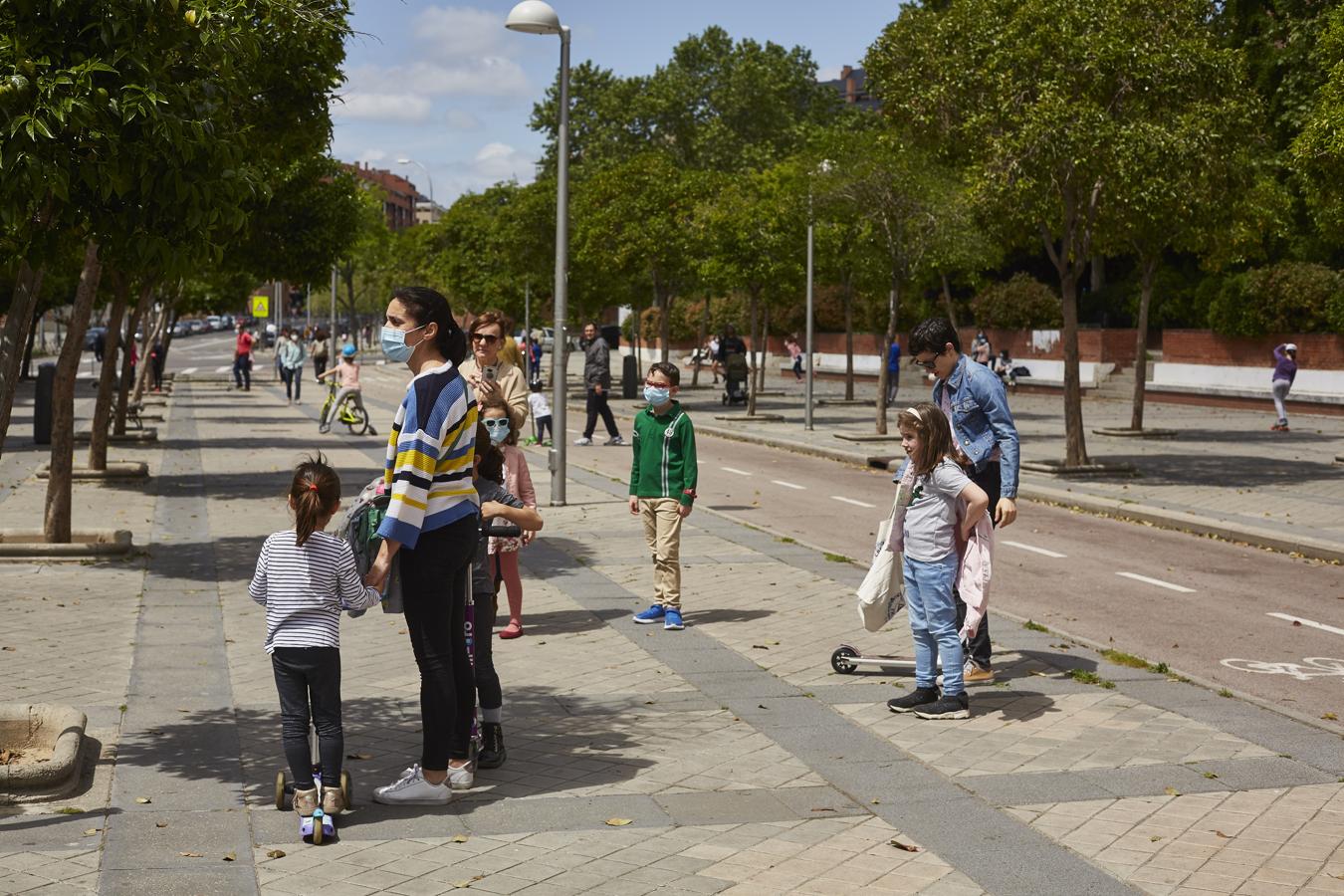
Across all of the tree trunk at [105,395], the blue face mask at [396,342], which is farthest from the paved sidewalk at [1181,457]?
the blue face mask at [396,342]

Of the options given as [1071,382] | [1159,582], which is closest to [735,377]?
[1071,382]

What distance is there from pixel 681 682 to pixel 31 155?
13.4 ft

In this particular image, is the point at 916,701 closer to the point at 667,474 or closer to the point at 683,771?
the point at 683,771

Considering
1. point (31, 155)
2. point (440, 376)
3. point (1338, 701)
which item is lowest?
point (1338, 701)

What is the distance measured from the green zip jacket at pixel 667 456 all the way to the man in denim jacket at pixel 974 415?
187 cm

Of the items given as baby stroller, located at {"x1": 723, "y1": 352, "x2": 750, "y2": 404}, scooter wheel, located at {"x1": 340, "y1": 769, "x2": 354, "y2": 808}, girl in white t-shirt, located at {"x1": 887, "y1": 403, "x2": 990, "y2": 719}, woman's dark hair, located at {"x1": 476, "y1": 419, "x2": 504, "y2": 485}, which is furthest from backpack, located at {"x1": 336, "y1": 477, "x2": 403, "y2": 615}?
Result: baby stroller, located at {"x1": 723, "y1": 352, "x2": 750, "y2": 404}

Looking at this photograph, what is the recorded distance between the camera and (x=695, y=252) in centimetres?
3712

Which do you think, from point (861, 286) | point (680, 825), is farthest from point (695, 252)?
point (680, 825)

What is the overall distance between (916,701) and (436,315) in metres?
3.10

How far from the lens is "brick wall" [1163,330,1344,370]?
36438 millimetres

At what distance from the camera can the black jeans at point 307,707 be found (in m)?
5.66

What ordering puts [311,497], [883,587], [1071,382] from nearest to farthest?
[311,497] < [883,587] < [1071,382]

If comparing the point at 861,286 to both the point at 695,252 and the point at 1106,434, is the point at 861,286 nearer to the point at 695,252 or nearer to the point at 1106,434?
the point at 695,252

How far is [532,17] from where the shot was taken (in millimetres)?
16078
